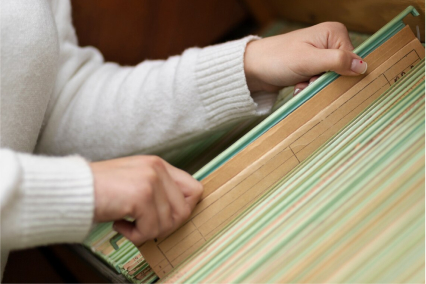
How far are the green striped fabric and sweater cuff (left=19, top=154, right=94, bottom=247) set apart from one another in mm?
123

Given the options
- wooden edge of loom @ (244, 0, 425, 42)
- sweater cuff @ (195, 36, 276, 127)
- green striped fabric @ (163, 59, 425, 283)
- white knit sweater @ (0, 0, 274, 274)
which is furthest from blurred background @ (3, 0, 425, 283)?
green striped fabric @ (163, 59, 425, 283)

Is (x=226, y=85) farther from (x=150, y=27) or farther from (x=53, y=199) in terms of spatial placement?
(x=150, y=27)

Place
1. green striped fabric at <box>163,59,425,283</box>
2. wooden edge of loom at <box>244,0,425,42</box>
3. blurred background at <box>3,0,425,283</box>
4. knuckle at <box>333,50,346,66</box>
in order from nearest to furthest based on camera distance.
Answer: green striped fabric at <box>163,59,425,283</box>, knuckle at <box>333,50,346,66</box>, wooden edge of loom at <box>244,0,425,42</box>, blurred background at <box>3,0,425,283</box>

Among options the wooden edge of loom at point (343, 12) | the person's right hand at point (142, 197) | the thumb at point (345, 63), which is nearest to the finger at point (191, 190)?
the person's right hand at point (142, 197)

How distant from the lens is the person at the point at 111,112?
42 centimetres

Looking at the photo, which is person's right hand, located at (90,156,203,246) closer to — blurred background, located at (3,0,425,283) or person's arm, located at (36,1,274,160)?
person's arm, located at (36,1,274,160)

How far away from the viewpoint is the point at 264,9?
109cm

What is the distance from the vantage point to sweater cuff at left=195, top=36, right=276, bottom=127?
0.63 metres

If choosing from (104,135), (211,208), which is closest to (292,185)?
(211,208)

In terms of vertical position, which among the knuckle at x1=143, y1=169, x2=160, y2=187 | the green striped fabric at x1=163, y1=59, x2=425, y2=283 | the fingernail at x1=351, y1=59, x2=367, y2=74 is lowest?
the green striped fabric at x1=163, y1=59, x2=425, y2=283

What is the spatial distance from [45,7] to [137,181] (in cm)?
37

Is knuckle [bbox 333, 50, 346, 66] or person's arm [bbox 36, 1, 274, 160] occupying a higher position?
knuckle [bbox 333, 50, 346, 66]

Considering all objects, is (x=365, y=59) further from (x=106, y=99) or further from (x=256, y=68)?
(x=106, y=99)

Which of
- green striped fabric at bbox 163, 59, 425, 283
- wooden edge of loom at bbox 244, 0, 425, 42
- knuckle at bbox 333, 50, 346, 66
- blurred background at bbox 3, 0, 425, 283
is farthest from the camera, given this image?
blurred background at bbox 3, 0, 425, 283
